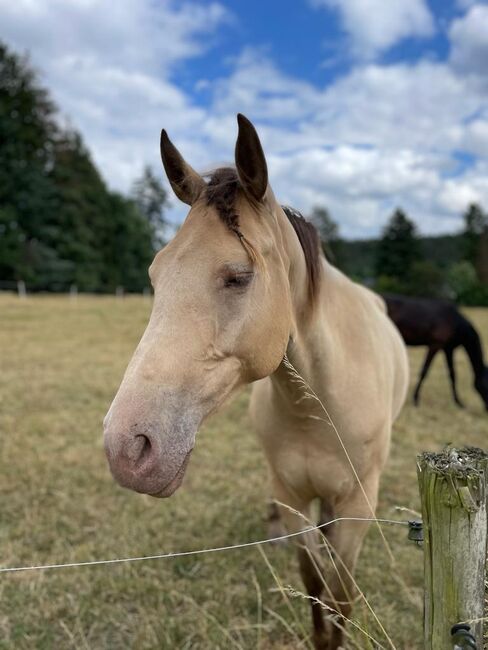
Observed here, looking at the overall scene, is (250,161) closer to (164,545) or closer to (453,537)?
(453,537)

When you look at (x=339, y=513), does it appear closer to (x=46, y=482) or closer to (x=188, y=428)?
(x=188, y=428)

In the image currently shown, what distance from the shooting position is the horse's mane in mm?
1576

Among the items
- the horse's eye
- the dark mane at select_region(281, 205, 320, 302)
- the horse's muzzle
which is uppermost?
the dark mane at select_region(281, 205, 320, 302)

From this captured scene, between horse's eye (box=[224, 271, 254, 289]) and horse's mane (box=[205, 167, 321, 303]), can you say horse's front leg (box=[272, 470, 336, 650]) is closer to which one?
horse's mane (box=[205, 167, 321, 303])

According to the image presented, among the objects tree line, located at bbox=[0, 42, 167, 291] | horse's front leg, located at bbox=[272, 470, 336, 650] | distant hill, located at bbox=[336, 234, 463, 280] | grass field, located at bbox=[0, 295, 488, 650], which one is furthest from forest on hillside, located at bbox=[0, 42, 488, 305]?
horse's front leg, located at bbox=[272, 470, 336, 650]

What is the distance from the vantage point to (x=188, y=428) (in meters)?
1.34

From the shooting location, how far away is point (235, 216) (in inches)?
61.7

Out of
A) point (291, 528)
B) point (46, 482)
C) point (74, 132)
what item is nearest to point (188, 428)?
point (291, 528)

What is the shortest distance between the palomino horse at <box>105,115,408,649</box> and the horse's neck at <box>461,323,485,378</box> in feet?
19.4

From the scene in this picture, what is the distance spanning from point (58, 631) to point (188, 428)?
2039 millimetres

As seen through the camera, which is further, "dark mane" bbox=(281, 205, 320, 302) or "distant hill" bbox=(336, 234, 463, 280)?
"distant hill" bbox=(336, 234, 463, 280)

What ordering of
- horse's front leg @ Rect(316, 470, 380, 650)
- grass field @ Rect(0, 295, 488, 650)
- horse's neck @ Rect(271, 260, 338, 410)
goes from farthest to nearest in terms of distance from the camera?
grass field @ Rect(0, 295, 488, 650) < horse's front leg @ Rect(316, 470, 380, 650) < horse's neck @ Rect(271, 260, 338, 410)

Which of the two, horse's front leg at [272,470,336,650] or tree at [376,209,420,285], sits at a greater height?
tree at [376,209,420,285]

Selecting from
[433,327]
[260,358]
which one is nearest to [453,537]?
[260,358]
